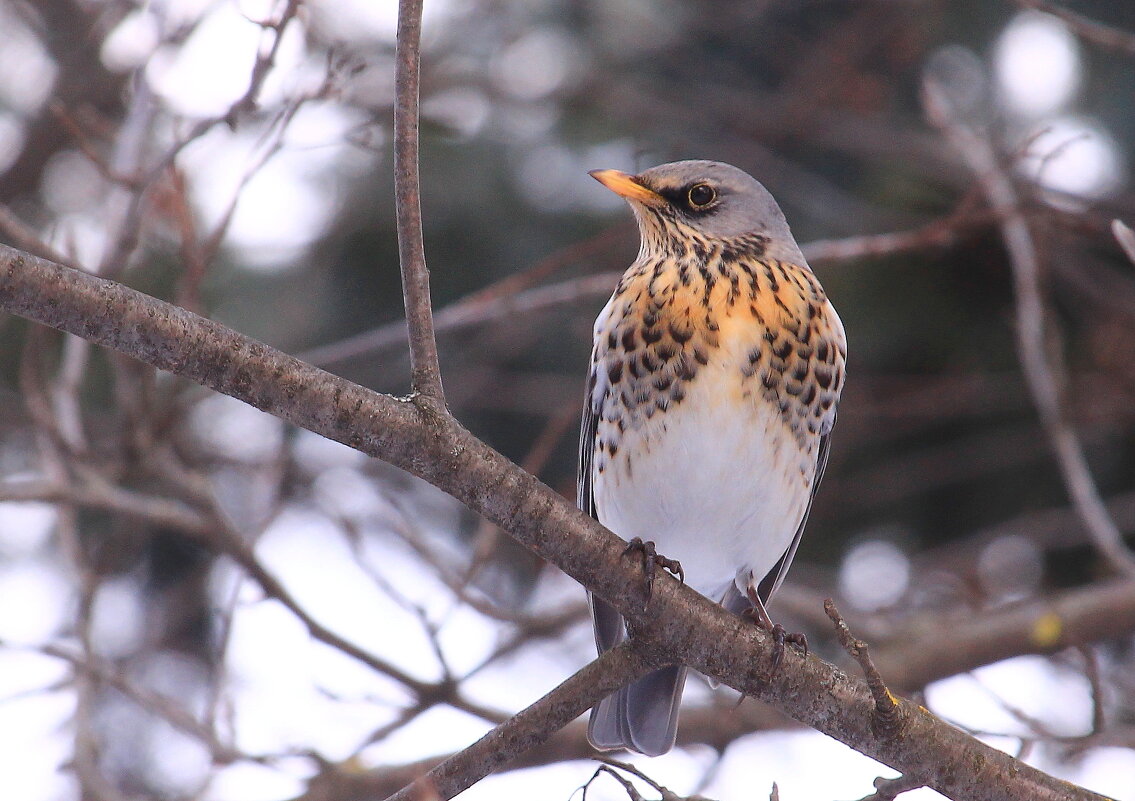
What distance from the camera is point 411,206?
2807mm

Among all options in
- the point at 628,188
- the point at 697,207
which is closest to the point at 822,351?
the point at 697,207

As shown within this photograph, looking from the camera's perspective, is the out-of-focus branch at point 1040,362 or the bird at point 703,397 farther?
the out-of-focus branch at point 1040,362

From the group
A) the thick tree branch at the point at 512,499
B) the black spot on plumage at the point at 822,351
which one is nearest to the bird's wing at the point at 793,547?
the black spot on plumage at the point at 822,351

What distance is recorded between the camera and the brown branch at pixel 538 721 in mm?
3006

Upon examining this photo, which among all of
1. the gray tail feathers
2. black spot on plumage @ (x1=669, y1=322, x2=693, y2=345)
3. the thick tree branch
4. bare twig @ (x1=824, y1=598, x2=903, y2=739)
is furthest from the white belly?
bare twig @ (x1=824, y1=598, x2=903, y2=739)

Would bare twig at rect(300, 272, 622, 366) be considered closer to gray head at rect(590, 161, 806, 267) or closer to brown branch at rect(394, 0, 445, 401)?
gray head at rect(590, 161, 806, 267)

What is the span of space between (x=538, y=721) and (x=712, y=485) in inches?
51.9

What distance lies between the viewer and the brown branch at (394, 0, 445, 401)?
2.79 m

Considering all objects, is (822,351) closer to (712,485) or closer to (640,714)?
(712,485)

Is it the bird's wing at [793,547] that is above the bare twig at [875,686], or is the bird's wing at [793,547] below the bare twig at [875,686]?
above

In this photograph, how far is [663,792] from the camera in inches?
120

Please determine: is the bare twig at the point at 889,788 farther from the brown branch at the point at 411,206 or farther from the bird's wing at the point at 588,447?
the bird's wing at the point at 588,447

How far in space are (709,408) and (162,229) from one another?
3.55 meters

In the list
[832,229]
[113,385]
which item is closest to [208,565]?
[113,385]
